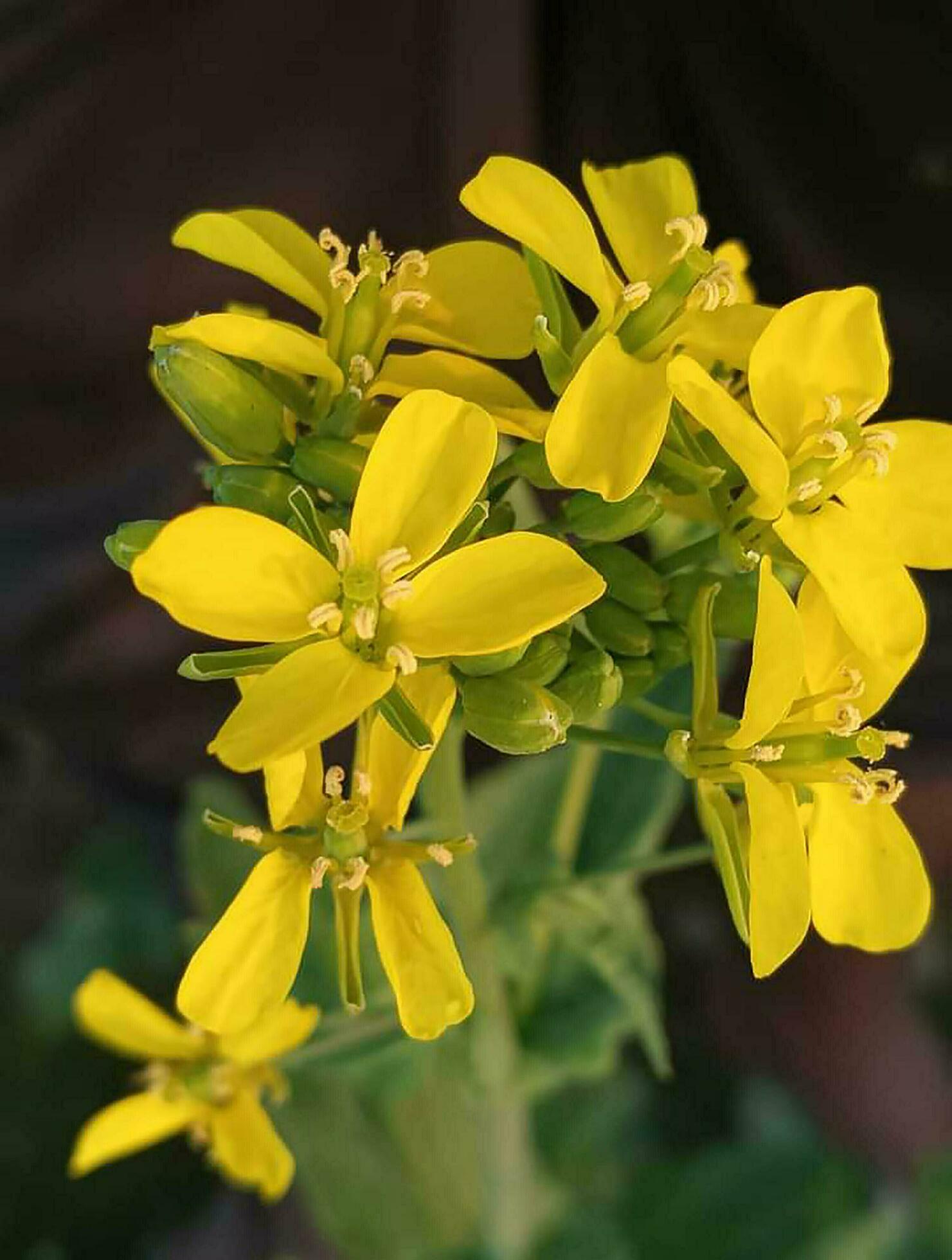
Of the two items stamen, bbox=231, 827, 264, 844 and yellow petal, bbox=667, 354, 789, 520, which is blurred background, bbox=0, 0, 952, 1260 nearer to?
stamen, bbox=231, 827, 264, 844

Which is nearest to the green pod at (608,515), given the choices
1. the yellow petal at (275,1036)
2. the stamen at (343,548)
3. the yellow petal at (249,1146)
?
the stamen at (343,548)

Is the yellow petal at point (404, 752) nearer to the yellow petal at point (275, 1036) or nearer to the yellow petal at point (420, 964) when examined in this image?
the yellow petal at point (420, 964)

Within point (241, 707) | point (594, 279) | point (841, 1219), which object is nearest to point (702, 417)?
point (594, 279)

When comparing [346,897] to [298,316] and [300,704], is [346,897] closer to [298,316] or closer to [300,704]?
[300,704]

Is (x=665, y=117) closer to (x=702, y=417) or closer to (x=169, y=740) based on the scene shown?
(x=169, y=740)

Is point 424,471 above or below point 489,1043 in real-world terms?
above

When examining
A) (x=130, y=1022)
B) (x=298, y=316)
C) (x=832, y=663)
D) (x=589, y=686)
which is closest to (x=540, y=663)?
(x=589, y=686)
